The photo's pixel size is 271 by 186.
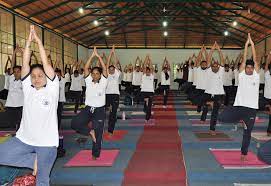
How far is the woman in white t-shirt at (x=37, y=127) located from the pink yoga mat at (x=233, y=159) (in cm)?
339

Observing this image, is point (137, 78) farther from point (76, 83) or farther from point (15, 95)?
point (15, 95)

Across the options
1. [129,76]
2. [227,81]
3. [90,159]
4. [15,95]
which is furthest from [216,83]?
[129,76]

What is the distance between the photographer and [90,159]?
7.02 metres

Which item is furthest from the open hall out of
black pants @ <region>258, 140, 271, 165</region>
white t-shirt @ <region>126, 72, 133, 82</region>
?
white t-shirt @ <region>126, 72, 133, 82</region>

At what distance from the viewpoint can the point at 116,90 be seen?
10.5 meters

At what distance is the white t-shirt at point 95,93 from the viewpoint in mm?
7117

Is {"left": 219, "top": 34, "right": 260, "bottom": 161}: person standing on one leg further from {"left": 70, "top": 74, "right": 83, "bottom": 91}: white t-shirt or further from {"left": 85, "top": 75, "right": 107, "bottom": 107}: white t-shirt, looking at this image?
{"left": 70, "top": 74, "right": 83, "bottom": 91}: white t-shirt

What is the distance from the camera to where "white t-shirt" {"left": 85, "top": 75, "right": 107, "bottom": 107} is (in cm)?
712

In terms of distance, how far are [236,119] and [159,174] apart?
1698 mm

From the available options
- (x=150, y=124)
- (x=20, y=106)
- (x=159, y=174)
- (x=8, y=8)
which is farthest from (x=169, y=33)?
(x=159, y=174)

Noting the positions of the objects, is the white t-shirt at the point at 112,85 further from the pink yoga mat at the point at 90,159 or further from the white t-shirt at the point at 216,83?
the pink yoga mat at the point at 90,159

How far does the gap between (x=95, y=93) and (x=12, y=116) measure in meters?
3.12

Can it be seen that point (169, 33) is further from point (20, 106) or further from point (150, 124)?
point (20, 106)

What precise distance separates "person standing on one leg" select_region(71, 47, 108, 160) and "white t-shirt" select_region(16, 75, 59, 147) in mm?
2706
